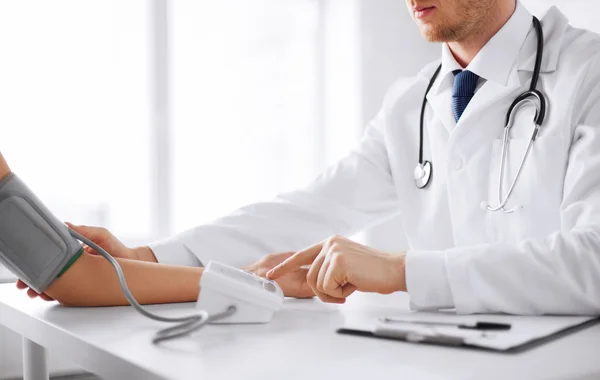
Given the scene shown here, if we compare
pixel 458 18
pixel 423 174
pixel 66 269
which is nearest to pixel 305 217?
pixel 423 174

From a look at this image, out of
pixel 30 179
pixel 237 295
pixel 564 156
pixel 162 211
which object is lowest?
pixel 162 211

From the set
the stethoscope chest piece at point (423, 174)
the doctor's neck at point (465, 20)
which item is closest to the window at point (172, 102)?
the stethoscope chest piece at point (423, 174)

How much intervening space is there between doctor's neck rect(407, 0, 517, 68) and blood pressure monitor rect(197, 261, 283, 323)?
0.78 m

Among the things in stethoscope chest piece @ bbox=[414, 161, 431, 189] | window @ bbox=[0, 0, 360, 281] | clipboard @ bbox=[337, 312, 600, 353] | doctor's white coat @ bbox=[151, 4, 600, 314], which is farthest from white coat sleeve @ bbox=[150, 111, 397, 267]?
window @ bbox=[0, 0, 360, 281]

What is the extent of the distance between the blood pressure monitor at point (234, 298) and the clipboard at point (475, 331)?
10cm

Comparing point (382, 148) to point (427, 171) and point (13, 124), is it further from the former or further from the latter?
point (13, 124)

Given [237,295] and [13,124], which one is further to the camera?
[13,124]

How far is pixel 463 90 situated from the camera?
1248 mm

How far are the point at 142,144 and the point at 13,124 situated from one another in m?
0.51

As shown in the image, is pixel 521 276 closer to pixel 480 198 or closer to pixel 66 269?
pixel 480 198

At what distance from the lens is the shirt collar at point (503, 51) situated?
118cm

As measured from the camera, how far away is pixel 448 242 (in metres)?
1.31

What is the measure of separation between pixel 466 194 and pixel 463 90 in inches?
8.5

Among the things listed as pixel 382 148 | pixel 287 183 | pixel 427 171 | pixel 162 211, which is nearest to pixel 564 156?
pixel 427 171
